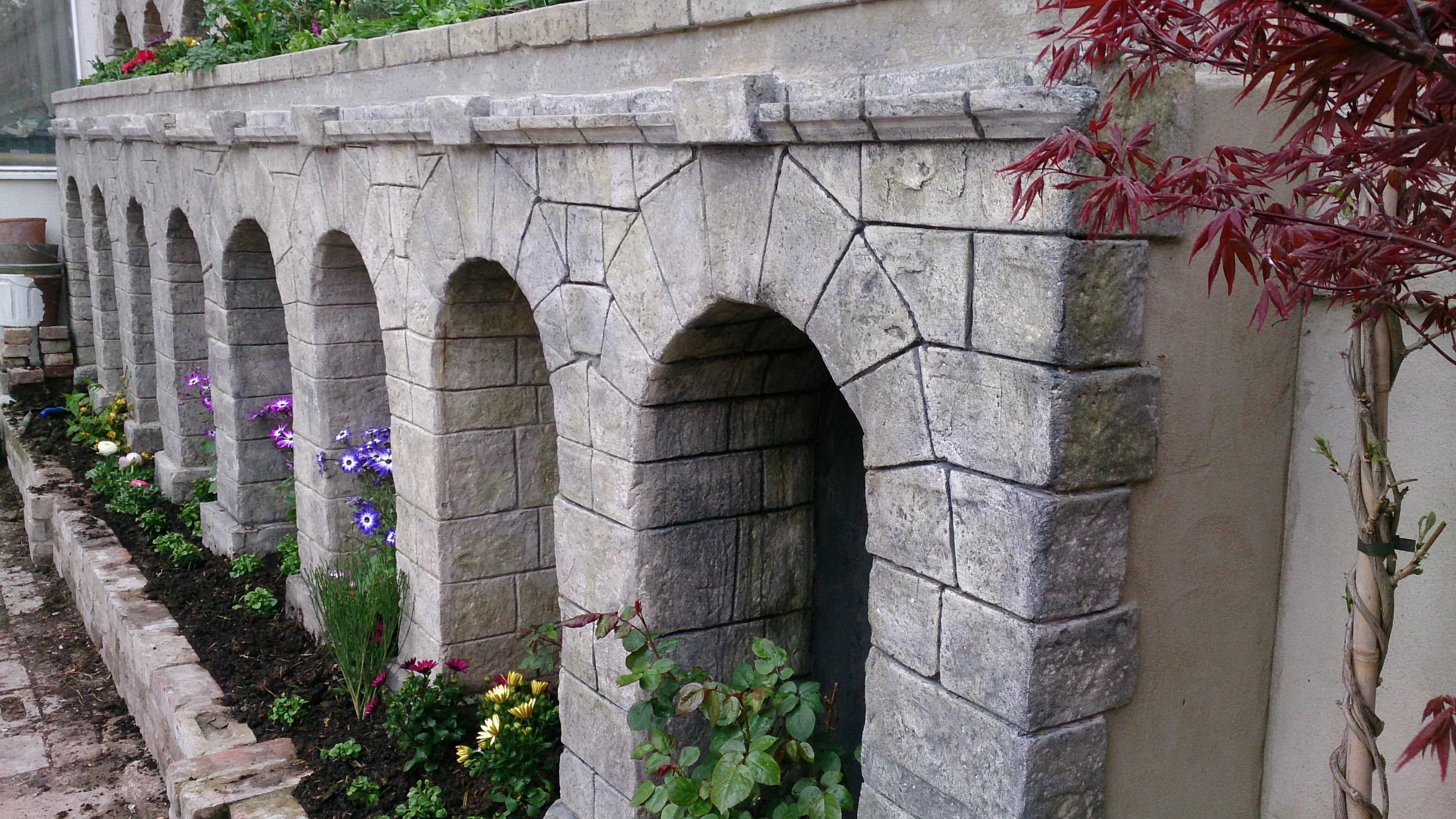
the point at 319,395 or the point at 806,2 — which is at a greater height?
the point at 806,2

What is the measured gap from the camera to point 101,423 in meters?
10.0

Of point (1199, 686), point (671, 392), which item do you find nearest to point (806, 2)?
point (671, 392)

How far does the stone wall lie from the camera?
91.7 inches

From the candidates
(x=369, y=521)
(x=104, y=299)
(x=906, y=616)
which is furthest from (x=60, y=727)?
(x=906, y=616)

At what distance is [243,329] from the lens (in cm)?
688

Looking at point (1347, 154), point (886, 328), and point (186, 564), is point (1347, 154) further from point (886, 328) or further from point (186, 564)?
point (186, 564)

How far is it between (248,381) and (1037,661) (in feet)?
18.7

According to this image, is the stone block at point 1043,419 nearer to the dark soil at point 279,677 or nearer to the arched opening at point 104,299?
the dark soil at point 279,677

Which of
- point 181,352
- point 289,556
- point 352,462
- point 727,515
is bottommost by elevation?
point 289,556

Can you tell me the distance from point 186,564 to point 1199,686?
616 centimetres

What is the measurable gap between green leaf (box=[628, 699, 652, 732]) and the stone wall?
0.88 ft

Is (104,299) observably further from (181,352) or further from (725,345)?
(725,345)

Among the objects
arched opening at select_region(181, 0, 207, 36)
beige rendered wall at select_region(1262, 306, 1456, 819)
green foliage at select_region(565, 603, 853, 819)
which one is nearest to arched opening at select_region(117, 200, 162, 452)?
arched opening at select_region(181, 0, 207, 36)

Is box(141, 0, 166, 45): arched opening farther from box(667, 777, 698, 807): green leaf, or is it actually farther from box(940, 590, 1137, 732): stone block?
box(940, 590, 1137, 732): stone block
